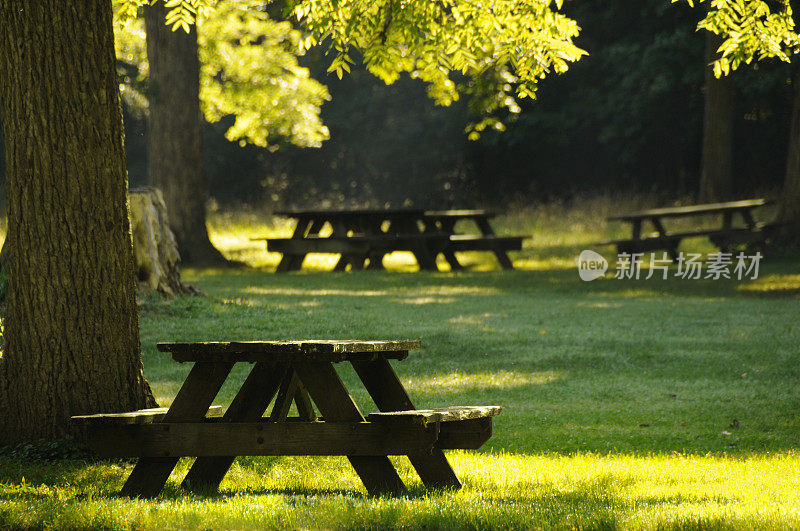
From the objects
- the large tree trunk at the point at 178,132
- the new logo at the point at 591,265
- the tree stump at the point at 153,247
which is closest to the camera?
the tree stump at the point at 153,247

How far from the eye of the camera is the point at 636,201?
102 ft

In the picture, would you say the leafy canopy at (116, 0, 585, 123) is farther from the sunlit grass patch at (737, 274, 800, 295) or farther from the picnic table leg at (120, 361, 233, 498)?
the sunlit grass patch at (737, 274, 800, 295)

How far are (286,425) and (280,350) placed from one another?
0.43m

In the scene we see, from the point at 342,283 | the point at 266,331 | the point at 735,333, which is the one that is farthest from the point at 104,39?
the point at 342,283

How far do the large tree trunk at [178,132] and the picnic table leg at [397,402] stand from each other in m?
15.3

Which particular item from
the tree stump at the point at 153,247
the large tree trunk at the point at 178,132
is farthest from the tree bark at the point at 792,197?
the tree stump at the point at 153,247

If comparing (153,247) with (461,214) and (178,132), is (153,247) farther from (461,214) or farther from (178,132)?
(461,214)

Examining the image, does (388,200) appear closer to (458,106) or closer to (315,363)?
(458,106)

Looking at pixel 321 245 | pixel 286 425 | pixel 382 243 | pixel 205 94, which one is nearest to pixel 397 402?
pixel 286 425

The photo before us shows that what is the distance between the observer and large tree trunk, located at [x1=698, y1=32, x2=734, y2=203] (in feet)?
79.6

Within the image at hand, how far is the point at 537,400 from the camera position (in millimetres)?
8516

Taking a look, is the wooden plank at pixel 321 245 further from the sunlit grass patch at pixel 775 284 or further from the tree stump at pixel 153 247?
the sunlit grass patch at pixel 775 284

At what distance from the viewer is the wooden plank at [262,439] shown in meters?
4.86

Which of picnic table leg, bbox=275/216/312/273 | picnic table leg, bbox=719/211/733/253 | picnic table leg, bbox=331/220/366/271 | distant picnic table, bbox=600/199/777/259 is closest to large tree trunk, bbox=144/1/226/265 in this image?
picnic table leg, bbox=275/216/312/273
